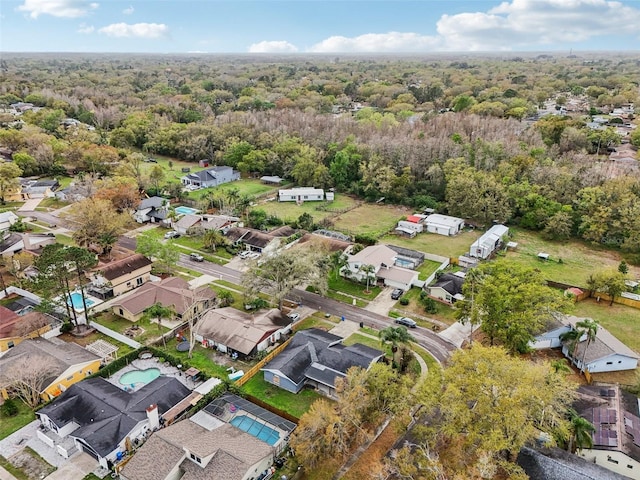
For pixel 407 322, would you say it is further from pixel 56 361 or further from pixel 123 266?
pixel 123 266

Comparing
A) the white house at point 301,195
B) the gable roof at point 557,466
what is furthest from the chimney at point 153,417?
the white house at point 301,195

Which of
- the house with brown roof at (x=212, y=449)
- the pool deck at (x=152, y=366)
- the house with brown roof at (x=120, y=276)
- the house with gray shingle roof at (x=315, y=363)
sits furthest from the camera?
the house with brown roof at (x=120, y=276)

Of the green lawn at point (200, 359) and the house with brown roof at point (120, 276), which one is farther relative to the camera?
the house with brown roof at point (120, 276)

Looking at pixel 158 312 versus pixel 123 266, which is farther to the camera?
pixel 123 266

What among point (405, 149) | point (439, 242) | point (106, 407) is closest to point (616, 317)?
point (439, 242)

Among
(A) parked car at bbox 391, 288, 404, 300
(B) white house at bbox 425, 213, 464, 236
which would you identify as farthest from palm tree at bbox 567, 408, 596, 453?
(B) white house at bbox 425, 213, 464, 236

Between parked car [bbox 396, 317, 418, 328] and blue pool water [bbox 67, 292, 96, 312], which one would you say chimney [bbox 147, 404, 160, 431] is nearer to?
blue pool water [bbox 67, 292, 96, 312]

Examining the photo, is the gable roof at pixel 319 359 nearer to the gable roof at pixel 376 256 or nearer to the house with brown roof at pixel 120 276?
the gable roof at pixel 376 256

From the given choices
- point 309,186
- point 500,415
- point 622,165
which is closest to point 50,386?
point 500,415
